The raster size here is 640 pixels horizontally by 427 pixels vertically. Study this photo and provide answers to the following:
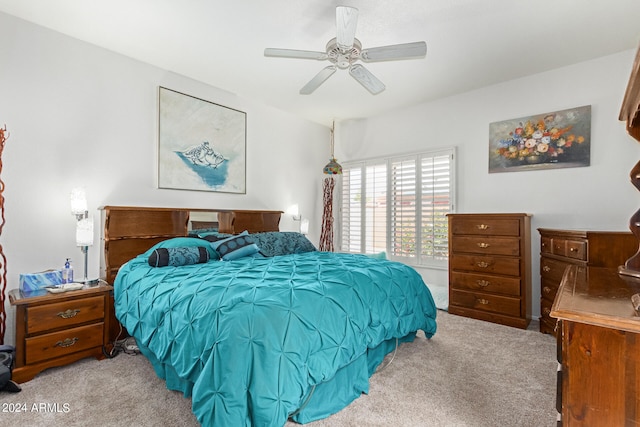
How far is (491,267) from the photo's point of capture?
3.52 meters

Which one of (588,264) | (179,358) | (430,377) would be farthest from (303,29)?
(588,264)

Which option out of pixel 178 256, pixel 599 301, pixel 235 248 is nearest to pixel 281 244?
pixel 235 248

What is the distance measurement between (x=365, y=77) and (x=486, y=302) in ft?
8.74

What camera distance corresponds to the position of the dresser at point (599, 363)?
2.55ft

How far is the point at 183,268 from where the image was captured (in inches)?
102

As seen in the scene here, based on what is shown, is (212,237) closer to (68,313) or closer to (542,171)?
(68,313)

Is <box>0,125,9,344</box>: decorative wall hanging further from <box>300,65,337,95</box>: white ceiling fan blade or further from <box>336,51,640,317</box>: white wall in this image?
<box>336,51,640,317</box>: white wall

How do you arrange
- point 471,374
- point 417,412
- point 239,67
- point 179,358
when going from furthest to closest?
point 239,67 < point 471,374 < point 417,412 < point 179,358

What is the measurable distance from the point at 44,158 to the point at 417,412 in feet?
11.3

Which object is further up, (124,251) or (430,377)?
(124,251)

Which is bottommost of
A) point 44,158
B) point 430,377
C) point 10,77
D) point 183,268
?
point 430,377

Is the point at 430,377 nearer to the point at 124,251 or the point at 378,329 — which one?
the point at 378,329

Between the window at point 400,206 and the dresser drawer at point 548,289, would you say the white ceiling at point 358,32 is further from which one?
the dresser drawer at point 548,289

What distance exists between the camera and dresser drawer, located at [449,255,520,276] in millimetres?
3373
